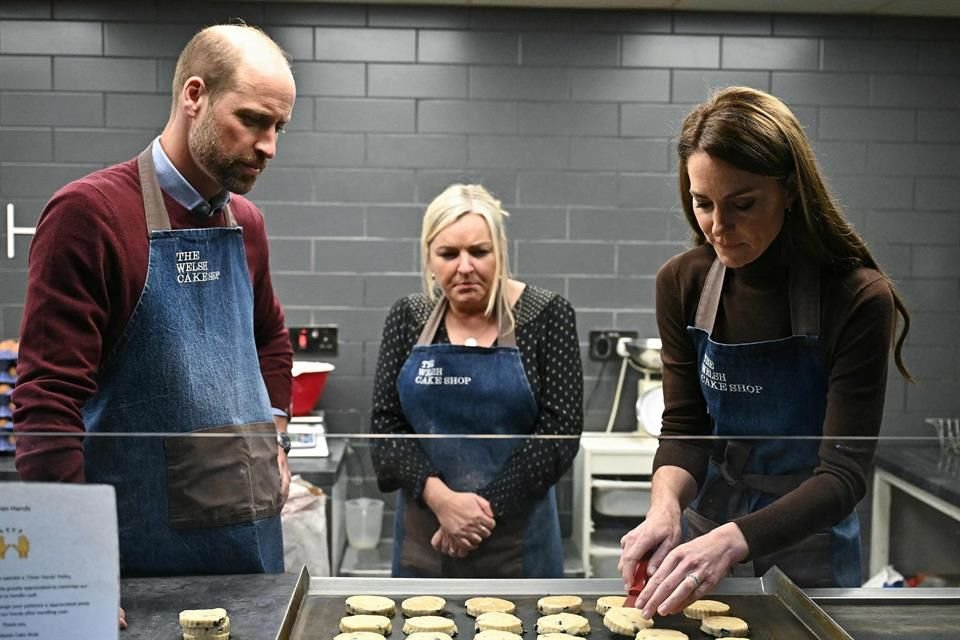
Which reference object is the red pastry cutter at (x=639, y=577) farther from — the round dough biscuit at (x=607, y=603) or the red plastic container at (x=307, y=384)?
the red plastic container at (x=307, y=384)

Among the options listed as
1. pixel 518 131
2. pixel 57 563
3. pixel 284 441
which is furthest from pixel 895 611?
pixel 518 131

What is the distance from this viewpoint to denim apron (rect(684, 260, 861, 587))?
134 cm

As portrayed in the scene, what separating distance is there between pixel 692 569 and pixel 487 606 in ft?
0.95

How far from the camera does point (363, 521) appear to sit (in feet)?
4.48

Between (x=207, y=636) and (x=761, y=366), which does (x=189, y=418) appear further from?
(x=761, y=366)

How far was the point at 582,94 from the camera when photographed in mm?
4023

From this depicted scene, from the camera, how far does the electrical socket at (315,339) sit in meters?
4.01

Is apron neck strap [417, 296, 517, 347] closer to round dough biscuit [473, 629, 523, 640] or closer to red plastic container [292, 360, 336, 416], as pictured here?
round dough biscuit [473, 629, 523, 640]

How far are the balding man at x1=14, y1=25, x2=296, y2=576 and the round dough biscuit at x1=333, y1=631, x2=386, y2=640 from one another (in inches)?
6.2

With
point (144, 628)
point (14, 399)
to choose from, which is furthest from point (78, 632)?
point (14, 399)

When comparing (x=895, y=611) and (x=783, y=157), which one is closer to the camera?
(x=895, y=611)

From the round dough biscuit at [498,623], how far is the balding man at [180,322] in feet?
0.99

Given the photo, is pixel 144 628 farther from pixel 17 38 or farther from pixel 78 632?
pixel 17 38

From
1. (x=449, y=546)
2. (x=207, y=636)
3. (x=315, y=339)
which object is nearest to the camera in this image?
(x=207, y=636)
